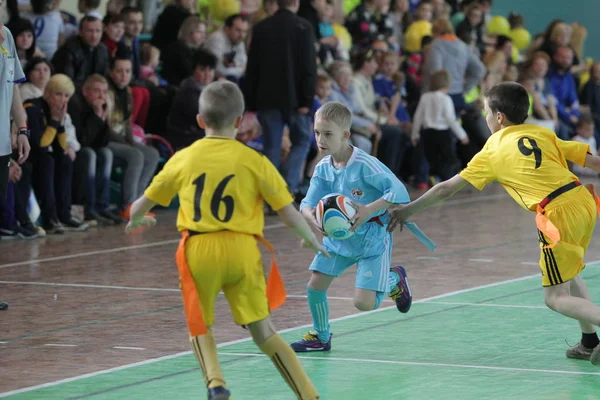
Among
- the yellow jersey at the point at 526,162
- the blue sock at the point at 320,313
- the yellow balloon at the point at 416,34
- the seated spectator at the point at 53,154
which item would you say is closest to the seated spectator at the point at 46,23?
the seated spectator at the point at 53,154

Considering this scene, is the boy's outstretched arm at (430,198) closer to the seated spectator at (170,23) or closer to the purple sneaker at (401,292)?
the purple sneaker at (401,292)

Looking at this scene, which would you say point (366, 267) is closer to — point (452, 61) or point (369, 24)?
point (452, 61)

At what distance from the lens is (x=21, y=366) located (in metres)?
7.28

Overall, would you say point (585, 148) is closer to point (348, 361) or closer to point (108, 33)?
point (348, 361)

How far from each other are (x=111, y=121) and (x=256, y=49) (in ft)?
7.02

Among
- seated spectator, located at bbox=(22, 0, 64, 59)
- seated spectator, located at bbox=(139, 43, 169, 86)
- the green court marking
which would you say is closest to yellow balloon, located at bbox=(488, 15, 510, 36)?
seated spectator, located at bbox=(139, 43, 169, 86)

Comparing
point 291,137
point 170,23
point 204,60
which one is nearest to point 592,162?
point 291,137

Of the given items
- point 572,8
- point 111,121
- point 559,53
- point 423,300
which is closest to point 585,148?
point 423,300

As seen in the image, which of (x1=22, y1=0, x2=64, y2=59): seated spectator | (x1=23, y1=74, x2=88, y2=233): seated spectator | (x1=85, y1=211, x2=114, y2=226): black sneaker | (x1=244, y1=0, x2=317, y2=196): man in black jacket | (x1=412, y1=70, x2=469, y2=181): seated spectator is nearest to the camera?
(x1=23, y1=74, x2=88, y2=233): seated spectator

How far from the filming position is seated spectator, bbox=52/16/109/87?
15.3 meters

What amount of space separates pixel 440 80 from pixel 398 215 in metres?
12.1

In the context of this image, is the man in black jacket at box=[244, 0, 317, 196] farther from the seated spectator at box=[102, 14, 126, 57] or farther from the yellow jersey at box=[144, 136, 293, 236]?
the yellow jersey at box=[144, 136, 293, 236]

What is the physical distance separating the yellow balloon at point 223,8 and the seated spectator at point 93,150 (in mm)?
4914

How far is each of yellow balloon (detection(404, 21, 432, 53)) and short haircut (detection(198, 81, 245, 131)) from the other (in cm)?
1626
